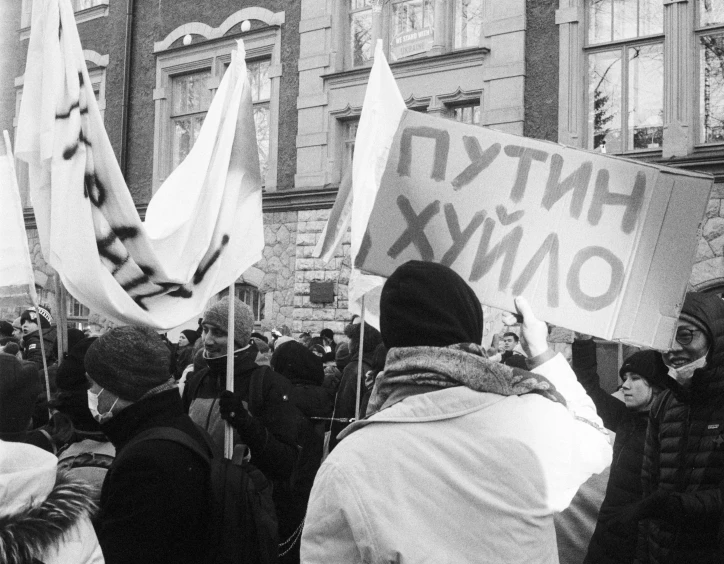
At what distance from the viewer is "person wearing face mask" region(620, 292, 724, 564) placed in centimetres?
293

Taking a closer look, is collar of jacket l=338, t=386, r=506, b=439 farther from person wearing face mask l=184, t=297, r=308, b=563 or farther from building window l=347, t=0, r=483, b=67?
building window l=347, t=0, r=483, b=67

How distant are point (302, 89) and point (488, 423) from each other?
46.3ft

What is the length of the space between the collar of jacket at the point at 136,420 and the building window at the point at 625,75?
10702 millimetres

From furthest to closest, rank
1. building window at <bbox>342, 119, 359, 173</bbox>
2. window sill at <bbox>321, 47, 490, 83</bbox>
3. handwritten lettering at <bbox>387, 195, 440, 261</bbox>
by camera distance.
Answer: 1. building window at <bbox>342, 119, 359, 173</bbox>
2. window sill at <bbox>321, 47, 490, 83</bbox>
3. handwritten lettering at <bbox>387, 195, 440, 261</bbox>

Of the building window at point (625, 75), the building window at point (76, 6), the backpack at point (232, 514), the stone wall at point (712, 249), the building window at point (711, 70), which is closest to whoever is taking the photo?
the backpack at point (232, 514)

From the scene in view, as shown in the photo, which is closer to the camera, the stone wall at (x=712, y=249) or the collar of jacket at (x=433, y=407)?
the collar of jacket at (x=433, y=407)

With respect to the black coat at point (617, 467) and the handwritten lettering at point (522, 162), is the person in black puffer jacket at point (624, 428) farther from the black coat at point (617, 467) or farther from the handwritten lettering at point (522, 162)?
the handwritten lettering at point (522, 162)

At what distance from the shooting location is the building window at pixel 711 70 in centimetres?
1174

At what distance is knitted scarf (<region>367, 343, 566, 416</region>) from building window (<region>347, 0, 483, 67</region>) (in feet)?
41.1

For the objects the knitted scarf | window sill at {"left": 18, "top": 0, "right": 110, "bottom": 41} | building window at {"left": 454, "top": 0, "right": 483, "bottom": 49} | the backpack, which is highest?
window sill at {"left": 18, "top": 0, "right": 110, "bottom": 41}

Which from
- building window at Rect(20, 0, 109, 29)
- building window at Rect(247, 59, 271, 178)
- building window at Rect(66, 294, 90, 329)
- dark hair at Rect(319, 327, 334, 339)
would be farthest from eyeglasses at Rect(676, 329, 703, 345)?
building window at Rect(20, 0, 109, 29)

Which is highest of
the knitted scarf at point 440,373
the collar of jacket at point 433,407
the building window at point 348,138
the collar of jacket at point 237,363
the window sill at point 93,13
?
the window sill at point 93,13

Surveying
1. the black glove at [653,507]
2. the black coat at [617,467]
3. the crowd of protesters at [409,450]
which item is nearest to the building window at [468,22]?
the black coat at [617,467]

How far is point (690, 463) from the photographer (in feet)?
10.3
